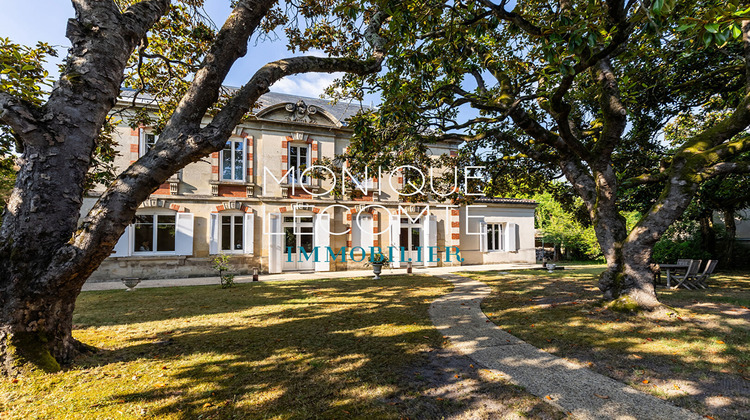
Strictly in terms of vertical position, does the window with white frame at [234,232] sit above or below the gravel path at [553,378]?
above

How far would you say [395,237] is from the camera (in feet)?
49.6

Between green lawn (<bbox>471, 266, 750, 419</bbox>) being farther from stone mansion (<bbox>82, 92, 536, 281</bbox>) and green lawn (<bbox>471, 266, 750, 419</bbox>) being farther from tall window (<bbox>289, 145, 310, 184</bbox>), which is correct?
tall window (<bbox>289, 145, 310, 184</bbox>)

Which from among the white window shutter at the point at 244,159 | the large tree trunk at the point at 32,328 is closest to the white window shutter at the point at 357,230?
the white window shutter at the point at 244,159

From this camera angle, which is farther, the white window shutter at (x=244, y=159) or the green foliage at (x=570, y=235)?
the green foliage at (x=570, y=235)

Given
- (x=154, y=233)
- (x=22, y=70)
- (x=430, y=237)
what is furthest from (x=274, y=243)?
(x=22, y=70)

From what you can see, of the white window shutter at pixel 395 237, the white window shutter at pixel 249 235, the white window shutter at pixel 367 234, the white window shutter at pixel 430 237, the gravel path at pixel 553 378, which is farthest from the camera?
the white window shutter at pixel 430 237

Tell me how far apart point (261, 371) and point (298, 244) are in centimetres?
1110

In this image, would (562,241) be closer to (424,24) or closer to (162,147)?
(424,24)

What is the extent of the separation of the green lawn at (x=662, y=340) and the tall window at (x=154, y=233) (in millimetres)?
11585

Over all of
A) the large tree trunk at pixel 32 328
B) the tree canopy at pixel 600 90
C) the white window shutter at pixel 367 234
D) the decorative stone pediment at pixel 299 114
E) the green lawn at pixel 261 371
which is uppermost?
the decorative stone pediment at pixel 299 114

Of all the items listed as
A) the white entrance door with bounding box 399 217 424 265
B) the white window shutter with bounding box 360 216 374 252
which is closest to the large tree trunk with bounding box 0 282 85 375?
the white window shutter with bounding box 360 216 374 252

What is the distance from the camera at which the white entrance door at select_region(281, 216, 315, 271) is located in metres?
14.0

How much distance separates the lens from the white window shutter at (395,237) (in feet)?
49.5

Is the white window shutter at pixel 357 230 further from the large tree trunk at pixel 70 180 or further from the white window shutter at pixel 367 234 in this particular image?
the large tree trunk at pixel 70 180
